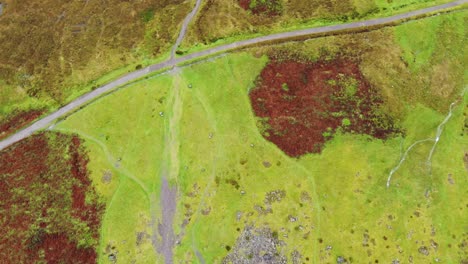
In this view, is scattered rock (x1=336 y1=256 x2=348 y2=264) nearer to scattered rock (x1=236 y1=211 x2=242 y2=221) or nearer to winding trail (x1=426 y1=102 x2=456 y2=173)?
scattered rock (x1=236 y1=211 x2=242 y2=221)

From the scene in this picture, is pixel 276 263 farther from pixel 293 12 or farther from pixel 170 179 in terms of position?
pixel 293 12

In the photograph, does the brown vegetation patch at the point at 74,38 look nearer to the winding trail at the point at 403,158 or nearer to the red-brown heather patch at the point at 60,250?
the red-brown heather patch at the point at 60,250

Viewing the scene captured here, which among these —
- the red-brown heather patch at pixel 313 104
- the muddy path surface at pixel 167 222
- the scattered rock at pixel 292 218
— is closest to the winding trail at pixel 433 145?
the red-brown heather patch at pixel 313 104

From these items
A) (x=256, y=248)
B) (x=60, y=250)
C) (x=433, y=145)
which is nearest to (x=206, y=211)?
(x=256, y=248)

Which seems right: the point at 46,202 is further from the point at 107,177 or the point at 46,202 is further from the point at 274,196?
the point at 274,196

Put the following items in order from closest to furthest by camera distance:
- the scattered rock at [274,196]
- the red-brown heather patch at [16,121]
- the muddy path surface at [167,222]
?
the muddy path surface at [167,222] < the scattered rock at [274,196] < the red-brown heather patch at [16,121]
